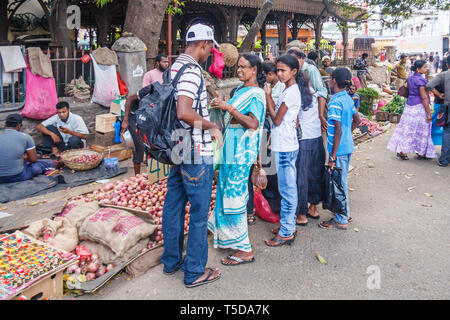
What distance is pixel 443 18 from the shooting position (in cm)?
4044

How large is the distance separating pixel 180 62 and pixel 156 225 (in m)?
1.75

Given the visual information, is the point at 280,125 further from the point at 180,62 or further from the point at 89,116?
the point at 89,116

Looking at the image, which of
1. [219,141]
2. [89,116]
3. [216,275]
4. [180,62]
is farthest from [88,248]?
[89,116]

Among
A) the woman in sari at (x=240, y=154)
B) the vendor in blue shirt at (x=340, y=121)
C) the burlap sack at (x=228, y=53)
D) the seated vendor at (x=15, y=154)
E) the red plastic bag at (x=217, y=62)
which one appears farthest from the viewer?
the burlap sack at (x=228, y=53)

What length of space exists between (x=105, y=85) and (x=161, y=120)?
18.6ft

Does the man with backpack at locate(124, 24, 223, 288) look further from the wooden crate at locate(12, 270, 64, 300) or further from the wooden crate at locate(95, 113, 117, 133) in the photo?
the wooden crate at locate(95, 113, 117, 133)

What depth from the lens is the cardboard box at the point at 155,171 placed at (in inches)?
205

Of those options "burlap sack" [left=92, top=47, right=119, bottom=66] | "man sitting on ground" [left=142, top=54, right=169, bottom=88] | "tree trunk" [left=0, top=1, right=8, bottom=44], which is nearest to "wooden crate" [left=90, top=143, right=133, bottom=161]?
"man sitting on ground" [left=142, top=54, right=169, bottom=88]

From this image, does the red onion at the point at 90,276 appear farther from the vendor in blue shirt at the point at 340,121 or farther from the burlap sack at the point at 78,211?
the vendor in blue shirt at the point at 340,121

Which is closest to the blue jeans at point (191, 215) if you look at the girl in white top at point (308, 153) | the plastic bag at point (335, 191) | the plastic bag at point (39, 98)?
the girl in white top at point (308, 153)

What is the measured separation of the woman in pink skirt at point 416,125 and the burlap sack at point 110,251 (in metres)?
5.66

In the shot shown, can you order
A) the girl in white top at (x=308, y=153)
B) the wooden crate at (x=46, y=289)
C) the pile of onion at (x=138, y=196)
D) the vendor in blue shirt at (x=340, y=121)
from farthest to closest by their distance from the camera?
1. the pile of onion at (x=138, y=196)
2. the girl in white top at (x=308, y=153)
3. the vendor in blue shirt at (x=340, y=121)
4. the wooden crate at (x=46, y=289)

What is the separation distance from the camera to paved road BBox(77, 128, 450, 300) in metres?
3.36

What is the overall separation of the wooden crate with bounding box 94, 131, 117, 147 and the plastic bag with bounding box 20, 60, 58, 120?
3.35 ft
